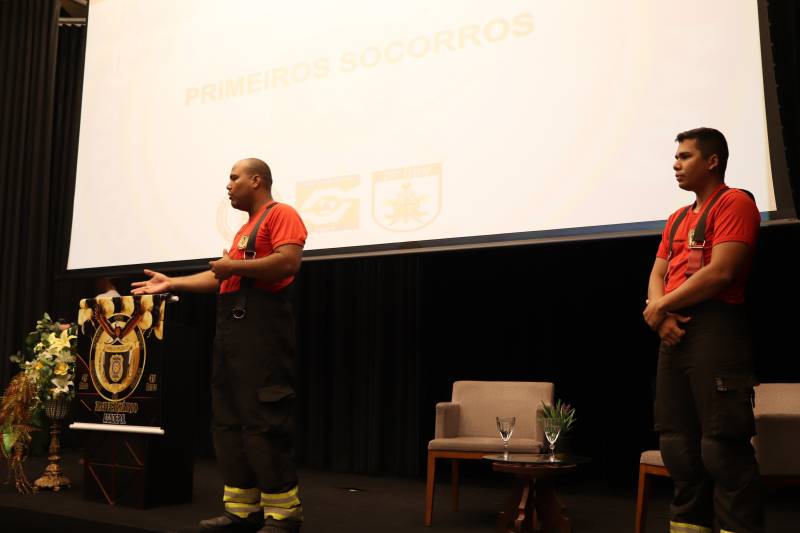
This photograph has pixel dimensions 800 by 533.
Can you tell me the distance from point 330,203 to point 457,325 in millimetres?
1261

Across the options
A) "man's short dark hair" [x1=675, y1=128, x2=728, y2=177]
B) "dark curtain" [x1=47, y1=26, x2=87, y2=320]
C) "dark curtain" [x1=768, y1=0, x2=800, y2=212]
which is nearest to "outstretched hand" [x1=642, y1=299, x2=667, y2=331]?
"man's short dark hair" [x1=675, y1=128, x2=728, y2=177]

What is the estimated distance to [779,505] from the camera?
383 cm

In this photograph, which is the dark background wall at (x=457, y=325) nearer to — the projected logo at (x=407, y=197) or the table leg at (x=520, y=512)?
the projected logo at (x=407, y=197)

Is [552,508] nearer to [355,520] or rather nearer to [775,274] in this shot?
[355,520]

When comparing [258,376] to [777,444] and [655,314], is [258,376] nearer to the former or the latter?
[655,314]

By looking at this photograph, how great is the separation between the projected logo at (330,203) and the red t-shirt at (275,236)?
42.2 inches

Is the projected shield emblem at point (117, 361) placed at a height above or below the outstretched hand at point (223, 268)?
below

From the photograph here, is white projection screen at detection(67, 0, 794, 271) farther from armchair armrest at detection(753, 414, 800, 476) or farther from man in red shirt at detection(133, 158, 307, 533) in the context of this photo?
man in red shirt at detection(133, 158, 307, 533)

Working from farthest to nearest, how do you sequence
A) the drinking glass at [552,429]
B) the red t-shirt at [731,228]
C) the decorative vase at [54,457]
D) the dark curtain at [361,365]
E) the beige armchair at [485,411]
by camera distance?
the dark curtain at [361,365], the decorative vase at [54,457], the beige armchair at [485,411], the drinking glass at [552,429], the red t-shirt at [731,228]

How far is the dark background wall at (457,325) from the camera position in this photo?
4039 mm

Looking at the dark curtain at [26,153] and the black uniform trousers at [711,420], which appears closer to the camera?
the black uniform trousers at [711,420]

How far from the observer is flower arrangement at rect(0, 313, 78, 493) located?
3.93m

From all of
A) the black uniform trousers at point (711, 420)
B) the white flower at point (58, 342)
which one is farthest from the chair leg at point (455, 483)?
the white flower at point (58, 342)

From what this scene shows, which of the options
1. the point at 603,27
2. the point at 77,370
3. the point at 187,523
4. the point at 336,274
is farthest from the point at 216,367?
the point at 336,274
